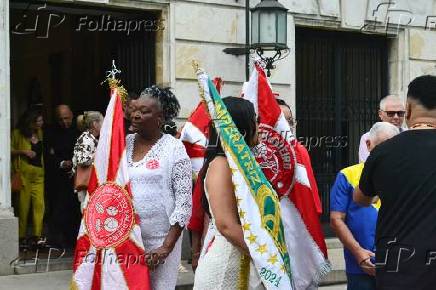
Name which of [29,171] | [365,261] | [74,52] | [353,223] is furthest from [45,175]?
[365,261]

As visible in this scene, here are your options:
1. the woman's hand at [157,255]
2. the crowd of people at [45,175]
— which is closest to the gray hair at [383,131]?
the woman's hand at [157,255]

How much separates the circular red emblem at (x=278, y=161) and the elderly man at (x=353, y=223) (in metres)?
0.76

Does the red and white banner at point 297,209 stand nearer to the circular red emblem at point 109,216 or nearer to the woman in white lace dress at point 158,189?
the woman in white lace dress at point 158,189

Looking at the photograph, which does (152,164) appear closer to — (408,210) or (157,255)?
(157,255)

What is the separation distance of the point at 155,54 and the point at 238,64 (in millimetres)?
1159

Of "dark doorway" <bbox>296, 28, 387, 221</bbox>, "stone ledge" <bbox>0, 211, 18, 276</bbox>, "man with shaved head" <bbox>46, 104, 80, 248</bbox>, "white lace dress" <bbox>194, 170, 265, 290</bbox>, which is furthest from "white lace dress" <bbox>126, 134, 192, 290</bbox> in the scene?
"dark doorway" <bbox>296, 28, 387, 221</bbox>

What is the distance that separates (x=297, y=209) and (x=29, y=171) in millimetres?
4765

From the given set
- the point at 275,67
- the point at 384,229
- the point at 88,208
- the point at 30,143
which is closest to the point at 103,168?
the point at 88,208

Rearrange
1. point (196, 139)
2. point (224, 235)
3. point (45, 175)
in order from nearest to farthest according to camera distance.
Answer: point (224, 235) → point (196, 139) → point (45, 175)

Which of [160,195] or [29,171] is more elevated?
[160,195]

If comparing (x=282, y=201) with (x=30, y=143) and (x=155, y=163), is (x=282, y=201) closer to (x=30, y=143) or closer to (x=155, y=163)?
(x=155, y=163)

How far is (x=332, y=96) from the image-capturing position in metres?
12.4

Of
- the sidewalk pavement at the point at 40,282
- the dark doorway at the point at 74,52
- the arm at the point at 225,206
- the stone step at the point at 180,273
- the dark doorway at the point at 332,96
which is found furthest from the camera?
the dark doorway at the point at 332,96

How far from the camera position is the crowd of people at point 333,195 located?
12.1ft
